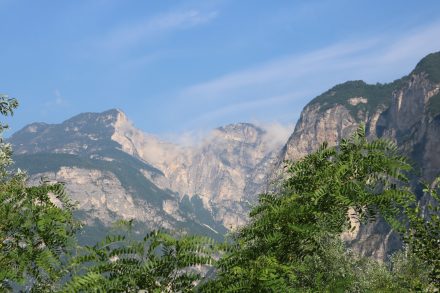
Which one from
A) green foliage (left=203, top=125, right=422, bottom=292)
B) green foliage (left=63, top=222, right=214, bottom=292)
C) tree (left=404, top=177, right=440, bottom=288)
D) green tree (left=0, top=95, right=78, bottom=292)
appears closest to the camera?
green foliage (left=63, top=222, right=214, bottom=292)

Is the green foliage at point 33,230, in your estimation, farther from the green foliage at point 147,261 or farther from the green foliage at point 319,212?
the green foliage at point 319,212

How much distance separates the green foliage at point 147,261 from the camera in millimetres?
8391

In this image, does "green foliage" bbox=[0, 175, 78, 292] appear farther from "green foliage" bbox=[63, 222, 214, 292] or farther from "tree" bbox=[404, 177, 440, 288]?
"tree" bbox=[404, 177, 440, 288]

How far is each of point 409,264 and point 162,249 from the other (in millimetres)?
52697

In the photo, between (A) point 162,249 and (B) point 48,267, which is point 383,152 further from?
(B) point 48,267

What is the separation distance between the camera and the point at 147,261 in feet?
27.8

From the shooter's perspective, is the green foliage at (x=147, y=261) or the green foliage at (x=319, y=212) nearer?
the green foliage at (x=147, y=261)

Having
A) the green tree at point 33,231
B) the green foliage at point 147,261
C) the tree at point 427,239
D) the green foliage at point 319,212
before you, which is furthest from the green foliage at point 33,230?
the tree at point 427,239

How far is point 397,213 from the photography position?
30.3ft

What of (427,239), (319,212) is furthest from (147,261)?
(427,239)

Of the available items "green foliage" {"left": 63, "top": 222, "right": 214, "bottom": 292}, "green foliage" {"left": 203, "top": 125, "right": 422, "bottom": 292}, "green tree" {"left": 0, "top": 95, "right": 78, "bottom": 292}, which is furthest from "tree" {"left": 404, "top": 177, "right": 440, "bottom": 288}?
"green tree" {"left": 0, "top": 95, "right": 78, "bottom": 292}

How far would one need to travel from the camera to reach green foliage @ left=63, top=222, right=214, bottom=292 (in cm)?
839

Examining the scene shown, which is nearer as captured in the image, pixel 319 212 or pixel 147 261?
pixel 147 261

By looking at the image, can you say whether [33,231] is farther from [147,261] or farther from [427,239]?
[427,239]
